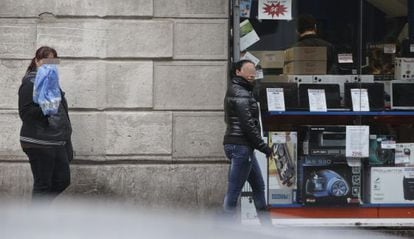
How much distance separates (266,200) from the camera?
7.69m

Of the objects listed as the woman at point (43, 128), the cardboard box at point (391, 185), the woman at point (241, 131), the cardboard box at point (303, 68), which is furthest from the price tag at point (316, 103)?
the woman at point (43, 128)

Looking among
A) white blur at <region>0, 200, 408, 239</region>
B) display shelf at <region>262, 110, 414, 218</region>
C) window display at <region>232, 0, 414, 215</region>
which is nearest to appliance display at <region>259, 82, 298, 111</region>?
window display at <region>232, 0, 414, 215</region>

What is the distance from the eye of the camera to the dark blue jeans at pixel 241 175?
22.2ft

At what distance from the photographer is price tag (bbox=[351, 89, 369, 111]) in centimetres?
770

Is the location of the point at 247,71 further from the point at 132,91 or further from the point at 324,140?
the point at 132,91

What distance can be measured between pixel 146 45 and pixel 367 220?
10.4ft

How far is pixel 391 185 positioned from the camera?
7805 millimetres

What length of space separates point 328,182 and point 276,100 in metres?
1.10

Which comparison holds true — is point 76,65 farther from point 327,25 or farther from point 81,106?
point 327,25

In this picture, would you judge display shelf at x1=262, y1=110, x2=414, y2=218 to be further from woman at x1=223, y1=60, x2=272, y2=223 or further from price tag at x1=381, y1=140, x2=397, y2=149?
woman at x1=223, y1=60, x2=272, y2=223

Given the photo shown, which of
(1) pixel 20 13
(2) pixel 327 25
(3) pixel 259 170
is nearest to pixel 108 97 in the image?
(1) pixel 20 13

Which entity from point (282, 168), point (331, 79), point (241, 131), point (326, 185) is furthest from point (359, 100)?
point (241, 131)

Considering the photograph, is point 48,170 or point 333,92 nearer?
point 48,170

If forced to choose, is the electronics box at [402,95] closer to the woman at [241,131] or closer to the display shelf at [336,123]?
the display shelf at [336,123]
